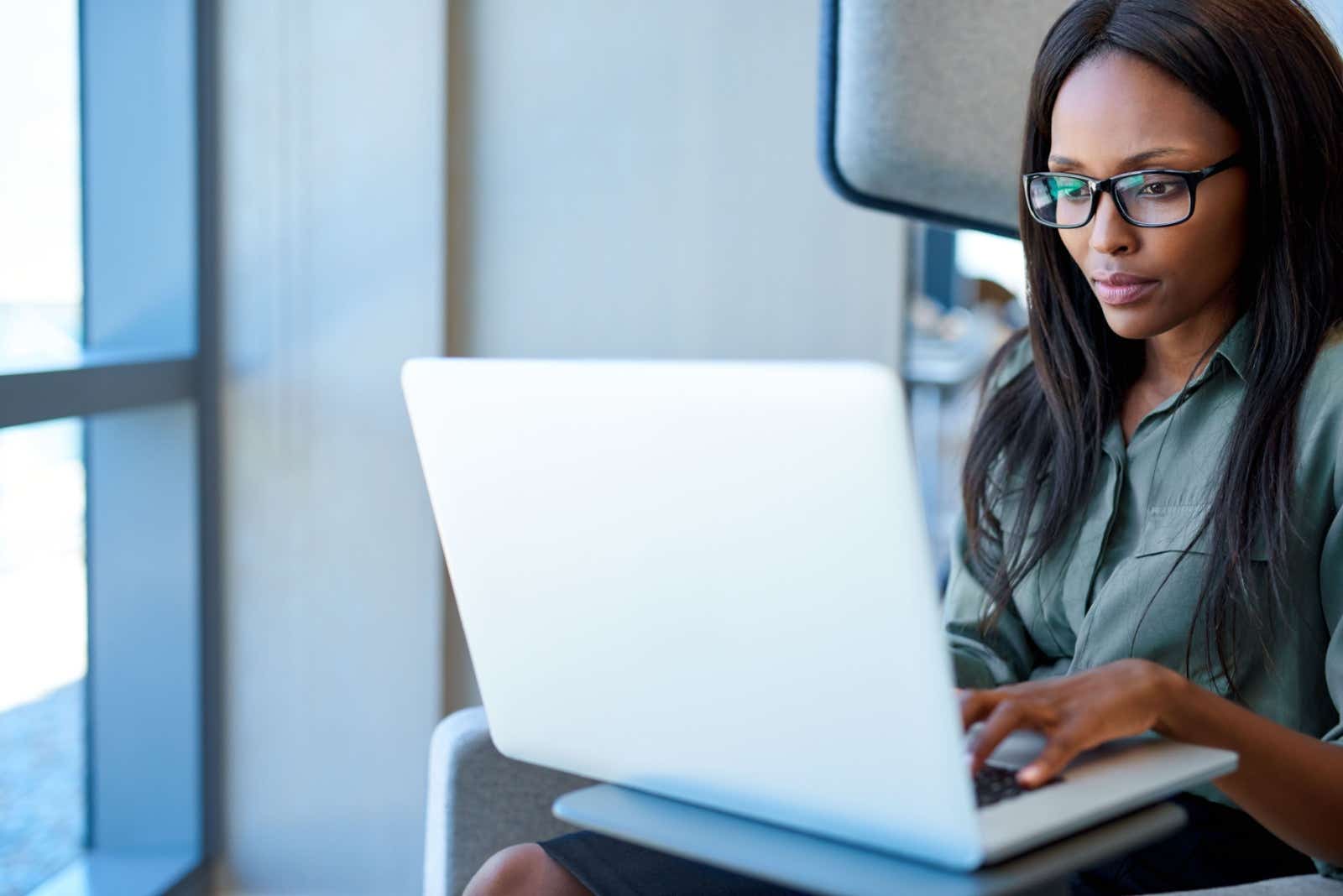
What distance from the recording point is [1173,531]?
1.00m

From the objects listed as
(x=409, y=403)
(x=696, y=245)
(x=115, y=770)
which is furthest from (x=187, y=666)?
(x=409, y=403)

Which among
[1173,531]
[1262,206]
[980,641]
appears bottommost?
[980,641]

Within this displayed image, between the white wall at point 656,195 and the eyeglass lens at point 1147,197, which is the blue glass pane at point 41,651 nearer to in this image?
the white wall at point 656,195

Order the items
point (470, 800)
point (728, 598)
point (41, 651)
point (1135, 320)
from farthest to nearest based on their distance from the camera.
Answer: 1. point (41, 651)
2. point (470, 800)
3. point (1135, 320)
4. point (728, 598)

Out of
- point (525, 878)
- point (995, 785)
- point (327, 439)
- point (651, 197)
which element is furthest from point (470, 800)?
point (651, 197)

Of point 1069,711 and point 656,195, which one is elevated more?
point 656,195

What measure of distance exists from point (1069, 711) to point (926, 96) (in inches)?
25.3

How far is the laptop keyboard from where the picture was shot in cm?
66

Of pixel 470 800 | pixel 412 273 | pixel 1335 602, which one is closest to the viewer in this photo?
pixel 1335 602

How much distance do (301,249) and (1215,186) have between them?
1163 millimetres

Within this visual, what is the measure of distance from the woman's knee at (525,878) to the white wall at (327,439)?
914 millimetres

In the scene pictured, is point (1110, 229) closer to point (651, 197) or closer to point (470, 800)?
point (470, 800)

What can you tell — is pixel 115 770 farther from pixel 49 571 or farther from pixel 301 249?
pixel 301 249

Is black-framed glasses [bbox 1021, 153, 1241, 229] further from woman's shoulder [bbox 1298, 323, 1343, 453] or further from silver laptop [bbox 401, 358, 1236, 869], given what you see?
silver laptop [bbox 401, 358, 1236, 869]
